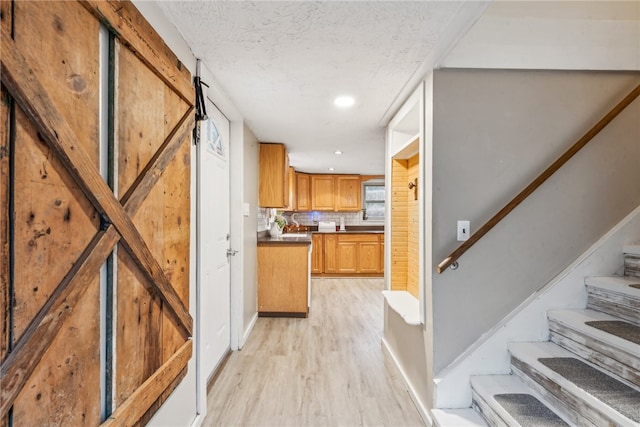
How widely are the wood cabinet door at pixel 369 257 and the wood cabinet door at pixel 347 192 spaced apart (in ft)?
3.30

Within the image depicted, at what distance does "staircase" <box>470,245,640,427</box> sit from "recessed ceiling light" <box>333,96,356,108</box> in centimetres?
191

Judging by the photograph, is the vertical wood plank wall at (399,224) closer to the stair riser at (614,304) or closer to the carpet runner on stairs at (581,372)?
the carpet runner on stairs at (581,372)

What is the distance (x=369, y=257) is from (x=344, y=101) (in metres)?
4.18

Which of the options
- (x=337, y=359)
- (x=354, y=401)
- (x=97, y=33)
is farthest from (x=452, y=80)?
(x=337, y=359)

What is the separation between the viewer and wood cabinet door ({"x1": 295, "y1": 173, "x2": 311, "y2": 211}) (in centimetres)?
647

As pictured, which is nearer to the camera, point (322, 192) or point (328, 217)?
point (322, 192)

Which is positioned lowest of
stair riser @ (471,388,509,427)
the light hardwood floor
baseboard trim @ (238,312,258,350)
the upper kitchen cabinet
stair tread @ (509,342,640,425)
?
the light hardwood floor

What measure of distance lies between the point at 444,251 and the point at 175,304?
1.46 m

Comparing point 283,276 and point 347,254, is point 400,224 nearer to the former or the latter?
point 283,276

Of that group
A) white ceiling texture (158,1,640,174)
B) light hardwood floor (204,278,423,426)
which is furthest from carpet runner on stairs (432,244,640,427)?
white ceiling texture (158,1,640,174)

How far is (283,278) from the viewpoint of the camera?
12.0 ft

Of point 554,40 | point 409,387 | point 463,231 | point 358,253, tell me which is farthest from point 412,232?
point 358,253

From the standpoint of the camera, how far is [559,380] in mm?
1386

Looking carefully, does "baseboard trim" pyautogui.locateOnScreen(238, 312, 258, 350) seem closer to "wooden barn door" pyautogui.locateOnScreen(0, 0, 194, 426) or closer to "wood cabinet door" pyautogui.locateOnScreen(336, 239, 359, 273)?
"wooden barn door" pyautogui.locateOnScreen(0, 0, 194, 426)
